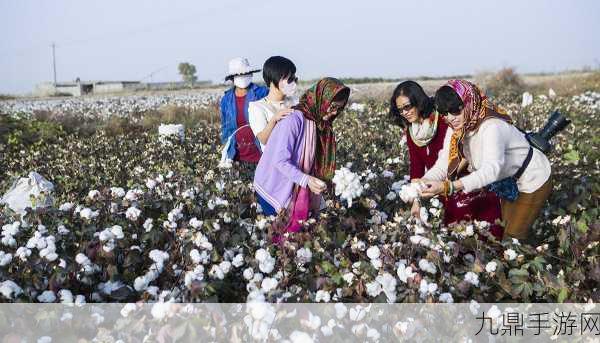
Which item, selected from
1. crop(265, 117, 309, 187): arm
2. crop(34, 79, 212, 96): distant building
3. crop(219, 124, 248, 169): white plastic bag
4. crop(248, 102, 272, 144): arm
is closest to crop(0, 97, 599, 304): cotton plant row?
crop(265, 117, 309, 187): arm

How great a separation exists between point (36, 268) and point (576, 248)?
220 cm

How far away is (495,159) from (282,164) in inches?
40.4

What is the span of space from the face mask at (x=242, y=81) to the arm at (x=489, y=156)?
2.46 m

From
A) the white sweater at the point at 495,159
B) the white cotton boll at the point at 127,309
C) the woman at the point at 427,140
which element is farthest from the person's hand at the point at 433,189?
the white cotton boll at the point at 127,309

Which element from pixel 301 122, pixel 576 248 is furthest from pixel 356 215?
pixel 576 248

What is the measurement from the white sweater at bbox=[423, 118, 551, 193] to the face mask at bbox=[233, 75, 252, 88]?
2.09 m

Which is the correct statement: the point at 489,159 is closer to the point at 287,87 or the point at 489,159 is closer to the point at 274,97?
the point at 287,87

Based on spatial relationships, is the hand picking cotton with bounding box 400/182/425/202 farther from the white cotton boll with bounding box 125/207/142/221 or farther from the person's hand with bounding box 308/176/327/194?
the white cotton boll with bounding box 125/207/142/221

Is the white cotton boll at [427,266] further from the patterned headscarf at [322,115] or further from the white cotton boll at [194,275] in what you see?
the patterned headscarf at [322,115]

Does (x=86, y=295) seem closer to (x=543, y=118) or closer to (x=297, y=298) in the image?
(x=297, y=298)

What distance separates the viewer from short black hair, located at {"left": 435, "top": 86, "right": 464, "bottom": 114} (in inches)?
117

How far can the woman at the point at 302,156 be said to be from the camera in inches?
127

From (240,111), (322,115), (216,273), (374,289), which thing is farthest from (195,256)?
(240,111)

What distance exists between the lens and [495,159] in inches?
116
